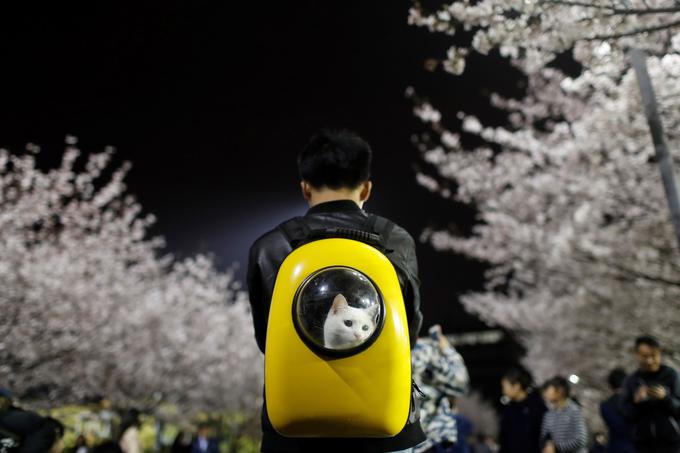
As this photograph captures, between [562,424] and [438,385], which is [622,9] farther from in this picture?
[562,424]

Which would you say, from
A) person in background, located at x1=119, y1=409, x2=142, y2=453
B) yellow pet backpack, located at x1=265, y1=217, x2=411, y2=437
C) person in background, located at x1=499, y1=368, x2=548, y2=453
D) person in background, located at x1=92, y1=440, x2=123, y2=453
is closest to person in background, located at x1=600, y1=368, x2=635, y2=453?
person in background, located at x1=499, y1=368, x2=548, y2=453

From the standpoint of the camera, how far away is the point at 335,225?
2.06m

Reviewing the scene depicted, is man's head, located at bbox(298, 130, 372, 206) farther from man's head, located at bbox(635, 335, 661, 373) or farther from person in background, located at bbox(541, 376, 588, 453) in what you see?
person in background, located at bbox(541, 376, 588, 453)

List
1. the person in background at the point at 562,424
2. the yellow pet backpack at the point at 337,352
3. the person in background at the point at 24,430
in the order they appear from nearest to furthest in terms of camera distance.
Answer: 1. the yellow pet backpack at the point at 337,352
2. the person in background at the point at 24,430
3. the person in background at the point at 562,424

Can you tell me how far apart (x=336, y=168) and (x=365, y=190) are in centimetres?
16

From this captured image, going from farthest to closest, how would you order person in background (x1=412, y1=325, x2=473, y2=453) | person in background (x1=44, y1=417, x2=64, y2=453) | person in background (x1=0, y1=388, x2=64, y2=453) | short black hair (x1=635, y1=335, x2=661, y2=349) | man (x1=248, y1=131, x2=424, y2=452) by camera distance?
short black hair (x1=635, y1=335, x2=661, y2=349), person in background (x1=44, y1=417, x2=64, y2=453), person in background (x1=0, y1=388, x2=64, y2=453), person in background (x1=412, y1=325, x2=473, y2=453), man (x1=248, y1=131, x2=424, y2=452)

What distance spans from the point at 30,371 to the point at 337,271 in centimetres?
1542

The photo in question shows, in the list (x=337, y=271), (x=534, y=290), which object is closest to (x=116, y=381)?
(x=534, y=290)

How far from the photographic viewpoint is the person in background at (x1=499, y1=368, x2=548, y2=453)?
528 cm

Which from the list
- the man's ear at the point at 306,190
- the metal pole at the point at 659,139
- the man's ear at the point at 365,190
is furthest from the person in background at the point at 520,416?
the man's ear at the point at 306,190

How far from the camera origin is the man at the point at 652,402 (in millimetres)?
4410

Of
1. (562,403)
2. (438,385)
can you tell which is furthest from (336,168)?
(562,403)

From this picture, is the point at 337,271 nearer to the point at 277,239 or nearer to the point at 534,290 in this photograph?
the point at 277,239

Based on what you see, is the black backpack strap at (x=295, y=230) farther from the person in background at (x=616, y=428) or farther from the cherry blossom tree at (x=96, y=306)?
the cherry blossom tree at (x=96, y=306)
